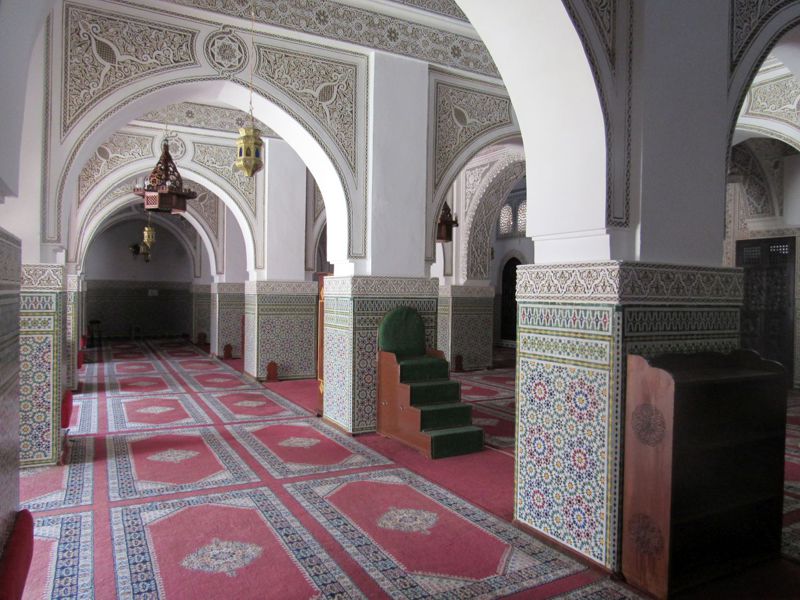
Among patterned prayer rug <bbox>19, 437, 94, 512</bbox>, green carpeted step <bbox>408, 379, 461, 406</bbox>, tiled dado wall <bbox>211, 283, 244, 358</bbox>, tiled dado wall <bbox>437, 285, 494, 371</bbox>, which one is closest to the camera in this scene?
patterned prayer rug <bbox>19, 437, 94, 512</bbox>

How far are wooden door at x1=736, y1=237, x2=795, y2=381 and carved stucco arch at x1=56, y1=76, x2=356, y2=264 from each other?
3985mm

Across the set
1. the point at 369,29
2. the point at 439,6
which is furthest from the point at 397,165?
the point at 439,6

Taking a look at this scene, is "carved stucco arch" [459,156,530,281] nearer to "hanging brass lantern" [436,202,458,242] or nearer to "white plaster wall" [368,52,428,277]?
"hanging brass lantern" [436,202,458,242]

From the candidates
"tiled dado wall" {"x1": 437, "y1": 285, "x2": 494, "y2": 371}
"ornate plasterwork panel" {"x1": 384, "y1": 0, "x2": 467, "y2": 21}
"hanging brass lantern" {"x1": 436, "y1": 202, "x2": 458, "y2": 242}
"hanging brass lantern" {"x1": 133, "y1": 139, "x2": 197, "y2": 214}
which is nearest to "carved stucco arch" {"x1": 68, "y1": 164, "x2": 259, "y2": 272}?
"hanging brass lantern" {"x1": 133, "y1": 139, "x2": 197, "y2": 214}

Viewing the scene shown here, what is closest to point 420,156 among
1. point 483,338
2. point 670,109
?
point 670,109

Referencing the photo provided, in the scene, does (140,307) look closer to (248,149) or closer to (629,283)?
(248,149)

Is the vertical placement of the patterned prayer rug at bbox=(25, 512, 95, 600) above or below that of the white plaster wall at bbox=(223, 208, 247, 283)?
below

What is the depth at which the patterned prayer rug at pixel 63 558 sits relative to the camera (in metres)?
1.66

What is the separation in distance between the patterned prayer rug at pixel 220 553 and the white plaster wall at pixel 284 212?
135 inches

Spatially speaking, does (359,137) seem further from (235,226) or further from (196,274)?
(196,274)

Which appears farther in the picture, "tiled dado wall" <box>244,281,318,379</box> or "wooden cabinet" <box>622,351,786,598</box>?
"tiled dado wall" <box>244,281,318,379</box>

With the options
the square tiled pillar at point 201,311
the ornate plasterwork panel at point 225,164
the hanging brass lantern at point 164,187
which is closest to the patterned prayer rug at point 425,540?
the hanging brass lantern at point 164,187

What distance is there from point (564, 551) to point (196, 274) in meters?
9.35

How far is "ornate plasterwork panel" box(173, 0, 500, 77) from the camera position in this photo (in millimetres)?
3322
